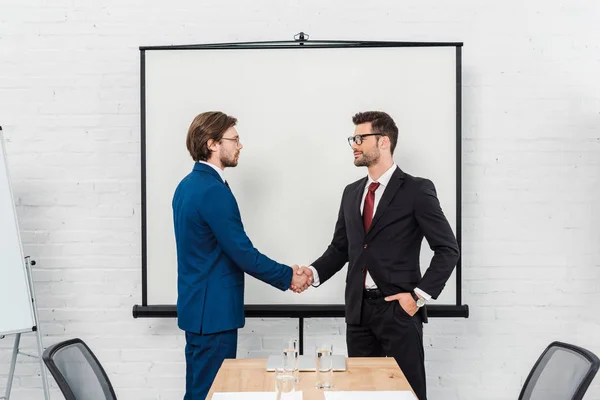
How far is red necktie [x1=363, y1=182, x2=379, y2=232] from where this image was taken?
277cm

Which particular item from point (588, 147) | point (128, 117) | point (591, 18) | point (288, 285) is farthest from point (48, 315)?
point (591, 18)

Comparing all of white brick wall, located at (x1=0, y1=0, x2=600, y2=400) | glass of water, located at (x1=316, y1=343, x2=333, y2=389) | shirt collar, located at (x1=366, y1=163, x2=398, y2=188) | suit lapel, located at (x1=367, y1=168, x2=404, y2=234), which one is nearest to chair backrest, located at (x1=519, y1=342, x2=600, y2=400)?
glass of water, located at (x1=316, y1=343, x2=333, y2=389)

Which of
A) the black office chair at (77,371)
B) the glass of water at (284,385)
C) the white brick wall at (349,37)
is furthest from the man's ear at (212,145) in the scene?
the glass of water at (284,385)

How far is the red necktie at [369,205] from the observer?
9.09 ft

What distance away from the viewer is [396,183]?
8.88ft

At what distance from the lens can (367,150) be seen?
2.88 m

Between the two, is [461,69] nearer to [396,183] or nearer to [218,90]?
[396,183]

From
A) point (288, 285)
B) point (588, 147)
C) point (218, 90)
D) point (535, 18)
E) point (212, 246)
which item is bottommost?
point (288, 285)

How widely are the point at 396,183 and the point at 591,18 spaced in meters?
1.48

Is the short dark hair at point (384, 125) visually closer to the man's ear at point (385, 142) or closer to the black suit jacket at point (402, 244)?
the man's ear at point (385, 142)

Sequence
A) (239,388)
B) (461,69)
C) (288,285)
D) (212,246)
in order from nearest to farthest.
A: (239,388) → (212,246) → (288,285) → (461,69)

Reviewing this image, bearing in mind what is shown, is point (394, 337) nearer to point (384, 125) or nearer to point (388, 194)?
point (388, 194)

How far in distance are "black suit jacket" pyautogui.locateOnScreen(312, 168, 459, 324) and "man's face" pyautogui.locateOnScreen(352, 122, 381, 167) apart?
165 millimetres

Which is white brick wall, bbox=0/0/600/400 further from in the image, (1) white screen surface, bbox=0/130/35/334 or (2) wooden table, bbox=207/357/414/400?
(2) wooden table, bbox=207/357/414/400
